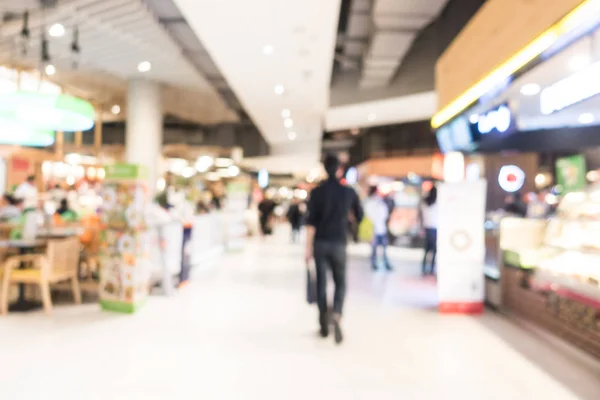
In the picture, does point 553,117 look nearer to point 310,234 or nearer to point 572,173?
point 572,173

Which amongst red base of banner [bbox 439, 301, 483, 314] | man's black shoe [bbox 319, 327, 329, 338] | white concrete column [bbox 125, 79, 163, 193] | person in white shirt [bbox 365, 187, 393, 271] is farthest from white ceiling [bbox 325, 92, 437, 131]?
man's black shoe [bbox 319, 327, 329, 338]

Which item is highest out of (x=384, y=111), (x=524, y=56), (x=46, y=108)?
(x=384, y=111)

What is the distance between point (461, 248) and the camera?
234 inches

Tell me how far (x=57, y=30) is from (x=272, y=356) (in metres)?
7.05

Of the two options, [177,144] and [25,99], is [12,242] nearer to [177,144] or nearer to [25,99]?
[25,99]

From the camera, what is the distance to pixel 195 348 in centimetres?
429

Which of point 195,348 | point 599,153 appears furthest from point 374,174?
point 195,348

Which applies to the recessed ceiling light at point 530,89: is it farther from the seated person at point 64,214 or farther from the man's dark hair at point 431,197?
the seated person at point 64,214

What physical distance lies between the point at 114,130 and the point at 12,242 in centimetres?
1613

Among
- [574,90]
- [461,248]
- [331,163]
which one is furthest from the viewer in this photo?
[461,248]

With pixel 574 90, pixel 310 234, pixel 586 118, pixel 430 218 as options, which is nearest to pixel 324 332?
pixel 310 234

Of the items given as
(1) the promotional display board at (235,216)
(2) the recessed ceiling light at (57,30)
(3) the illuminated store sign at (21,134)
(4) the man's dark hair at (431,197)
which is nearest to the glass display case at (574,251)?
(4) the man's dark hair at (431,197)

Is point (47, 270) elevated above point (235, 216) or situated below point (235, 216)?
below

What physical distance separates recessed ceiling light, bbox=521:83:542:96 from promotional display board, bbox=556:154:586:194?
2.88 m
